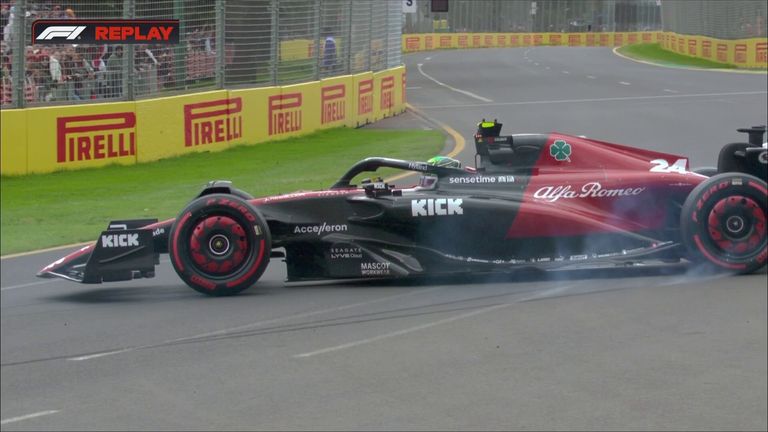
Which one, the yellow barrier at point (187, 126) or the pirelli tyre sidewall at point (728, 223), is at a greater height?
the yellow barrier at point (187, 126)

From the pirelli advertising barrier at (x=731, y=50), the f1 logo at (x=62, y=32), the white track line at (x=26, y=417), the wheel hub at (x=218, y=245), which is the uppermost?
the pirelli advertising barrier at (x=731, y=50)

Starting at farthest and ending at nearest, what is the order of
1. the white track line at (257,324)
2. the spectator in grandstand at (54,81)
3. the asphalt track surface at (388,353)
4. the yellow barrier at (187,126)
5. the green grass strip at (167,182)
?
the spectator in grandstand at (54,81) → the yellow barrier at (187,126) → the green grass strip at (167,182) → the white track line at (257,324) → the asphalt track surface at (388,353)

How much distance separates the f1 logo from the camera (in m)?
4.07

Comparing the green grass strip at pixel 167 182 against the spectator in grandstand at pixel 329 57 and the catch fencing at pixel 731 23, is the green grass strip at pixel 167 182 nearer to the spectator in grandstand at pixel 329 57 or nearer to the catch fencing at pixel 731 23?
the spectator in grandstand at pixel 329 57

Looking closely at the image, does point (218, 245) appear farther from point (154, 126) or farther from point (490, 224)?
point (154, 126)

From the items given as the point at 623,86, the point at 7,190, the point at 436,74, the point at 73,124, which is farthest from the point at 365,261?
the point at 436,74

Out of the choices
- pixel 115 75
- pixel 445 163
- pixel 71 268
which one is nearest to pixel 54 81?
pixel 115 75

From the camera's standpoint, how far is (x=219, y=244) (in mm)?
7879

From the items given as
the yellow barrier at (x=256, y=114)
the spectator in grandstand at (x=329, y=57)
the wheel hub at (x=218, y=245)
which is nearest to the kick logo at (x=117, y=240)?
the wheel hub at (x=218, y=245)

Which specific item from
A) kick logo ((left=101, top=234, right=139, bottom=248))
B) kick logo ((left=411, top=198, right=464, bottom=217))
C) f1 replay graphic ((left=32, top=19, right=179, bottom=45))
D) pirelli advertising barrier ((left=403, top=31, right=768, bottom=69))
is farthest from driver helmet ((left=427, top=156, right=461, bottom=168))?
pirelli advertising barrier ((left=403, top=31, right=768, bottom=69))

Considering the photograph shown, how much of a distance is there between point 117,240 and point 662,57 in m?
38.4

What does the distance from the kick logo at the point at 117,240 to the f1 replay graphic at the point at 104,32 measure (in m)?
3.31

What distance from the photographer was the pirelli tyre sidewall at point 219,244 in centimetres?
776

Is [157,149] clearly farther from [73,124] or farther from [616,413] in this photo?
[616,413]
